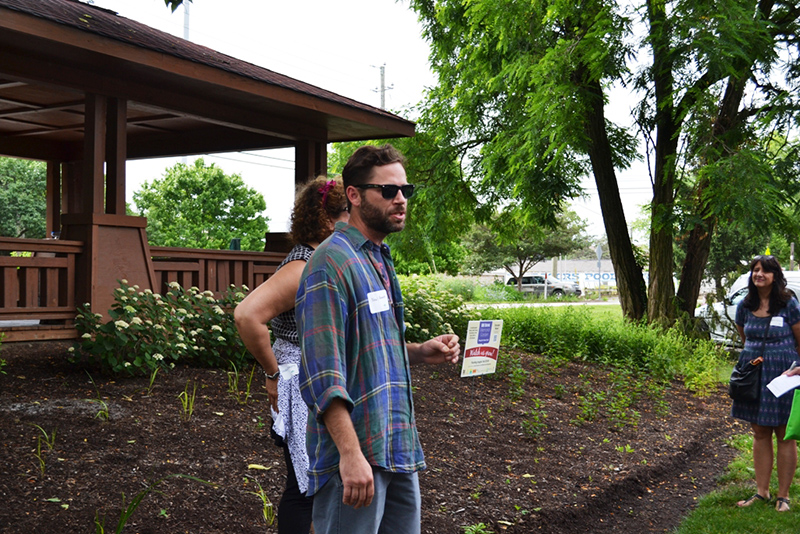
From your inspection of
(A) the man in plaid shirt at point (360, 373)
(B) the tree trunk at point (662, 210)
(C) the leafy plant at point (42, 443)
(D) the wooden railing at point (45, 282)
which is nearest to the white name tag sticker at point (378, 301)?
(A) the man in plaid shirt at point (360, 373)

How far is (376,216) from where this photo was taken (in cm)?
252

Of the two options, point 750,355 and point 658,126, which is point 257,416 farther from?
point 658,126

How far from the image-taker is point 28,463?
455 cm

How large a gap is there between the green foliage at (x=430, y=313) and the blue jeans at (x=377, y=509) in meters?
6.80

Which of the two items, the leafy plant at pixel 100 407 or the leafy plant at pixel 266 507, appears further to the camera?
the leafy plant at pixel 100 407

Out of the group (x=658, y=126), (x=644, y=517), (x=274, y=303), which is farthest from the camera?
(x=658, y=126)

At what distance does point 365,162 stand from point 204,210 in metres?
31.7

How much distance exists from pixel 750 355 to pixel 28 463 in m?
5.19

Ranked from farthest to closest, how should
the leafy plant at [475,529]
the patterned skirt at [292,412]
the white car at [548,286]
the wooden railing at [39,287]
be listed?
1. the white car at [548,286]
2. the wooden railing at [39,287]
3. the leafy plant at [475,529]
4. the patterned skirt at [292,412]

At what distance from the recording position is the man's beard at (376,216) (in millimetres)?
2512

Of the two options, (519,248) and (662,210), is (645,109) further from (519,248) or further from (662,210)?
(519,248)

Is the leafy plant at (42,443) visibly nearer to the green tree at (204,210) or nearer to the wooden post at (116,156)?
the wooden post at (116,156)

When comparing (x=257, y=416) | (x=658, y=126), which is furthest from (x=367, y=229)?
(x=658, y=126)

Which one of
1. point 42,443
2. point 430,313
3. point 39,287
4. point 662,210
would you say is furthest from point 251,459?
point 662,210
